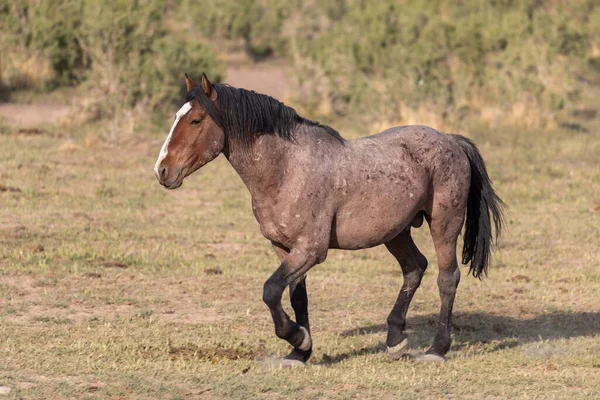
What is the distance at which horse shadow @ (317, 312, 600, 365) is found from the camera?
8.00 metres

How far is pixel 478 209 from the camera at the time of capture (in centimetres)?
788

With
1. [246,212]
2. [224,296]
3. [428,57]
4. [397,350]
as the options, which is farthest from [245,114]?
[428,57]

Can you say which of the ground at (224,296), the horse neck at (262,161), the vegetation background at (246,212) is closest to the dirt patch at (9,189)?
the ground at (224,296)

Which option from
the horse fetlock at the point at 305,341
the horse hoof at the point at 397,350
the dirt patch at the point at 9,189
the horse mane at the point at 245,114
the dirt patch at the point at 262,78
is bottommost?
the horse hoof at the point at 397,350

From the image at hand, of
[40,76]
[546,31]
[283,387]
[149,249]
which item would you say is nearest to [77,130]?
[40,76]

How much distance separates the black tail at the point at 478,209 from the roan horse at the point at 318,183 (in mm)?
144

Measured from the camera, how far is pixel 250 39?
26188 millimetres

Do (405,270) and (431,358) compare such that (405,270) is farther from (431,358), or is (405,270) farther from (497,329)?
(497,329)

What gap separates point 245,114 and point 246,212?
6153 mm

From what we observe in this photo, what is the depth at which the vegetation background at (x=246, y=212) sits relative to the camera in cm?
684

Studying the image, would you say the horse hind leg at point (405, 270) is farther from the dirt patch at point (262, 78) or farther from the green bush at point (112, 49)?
the dirt patch at point (262, 78)

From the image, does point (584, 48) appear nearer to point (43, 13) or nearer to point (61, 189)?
point (43, 13)

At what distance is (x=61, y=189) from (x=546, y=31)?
39.9 feet

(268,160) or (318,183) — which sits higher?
(268,160)
